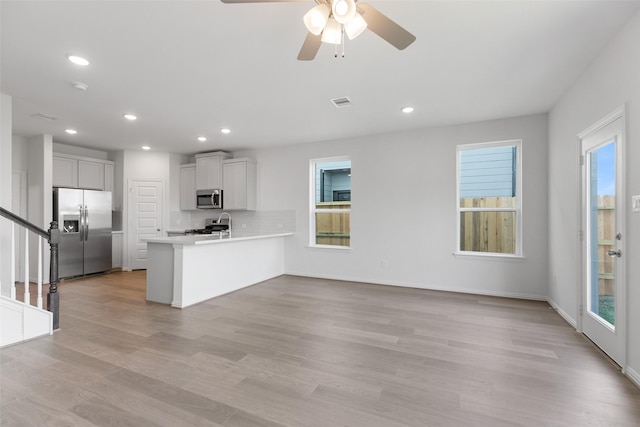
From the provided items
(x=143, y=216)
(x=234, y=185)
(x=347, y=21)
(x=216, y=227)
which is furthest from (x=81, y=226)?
(x=347, y=21)

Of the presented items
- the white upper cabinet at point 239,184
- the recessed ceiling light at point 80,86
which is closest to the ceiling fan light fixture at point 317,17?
the recessed ceiling light at point 80,86

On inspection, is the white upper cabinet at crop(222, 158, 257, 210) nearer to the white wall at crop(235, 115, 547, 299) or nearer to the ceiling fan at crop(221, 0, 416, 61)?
the white wall at crop(235, 115, 547, 299)

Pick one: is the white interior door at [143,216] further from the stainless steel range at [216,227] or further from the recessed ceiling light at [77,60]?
the recessed ceiling light at [77,60]

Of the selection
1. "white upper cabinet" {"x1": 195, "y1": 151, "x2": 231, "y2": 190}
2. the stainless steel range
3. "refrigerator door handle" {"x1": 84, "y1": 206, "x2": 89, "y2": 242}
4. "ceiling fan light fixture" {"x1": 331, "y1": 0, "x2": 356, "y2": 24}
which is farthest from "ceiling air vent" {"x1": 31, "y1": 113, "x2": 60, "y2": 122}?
"ceiling fan light fixture" {"x1": 331, "y1": 0, "x2": 356, "y2": 24}

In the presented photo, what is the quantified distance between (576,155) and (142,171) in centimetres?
764

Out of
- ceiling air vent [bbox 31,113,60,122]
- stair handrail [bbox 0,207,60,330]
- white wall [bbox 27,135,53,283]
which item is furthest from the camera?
white wall [bbox 27,135,53,283]

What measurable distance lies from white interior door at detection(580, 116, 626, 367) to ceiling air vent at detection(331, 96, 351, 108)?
253 cm

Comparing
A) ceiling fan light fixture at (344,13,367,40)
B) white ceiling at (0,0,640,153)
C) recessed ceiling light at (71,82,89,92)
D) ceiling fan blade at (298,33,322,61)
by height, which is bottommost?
ceiling fan light fixture at (344,13,367,40)

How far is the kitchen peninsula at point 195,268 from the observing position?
12.8 ft

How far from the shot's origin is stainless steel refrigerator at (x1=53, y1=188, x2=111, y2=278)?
544cm

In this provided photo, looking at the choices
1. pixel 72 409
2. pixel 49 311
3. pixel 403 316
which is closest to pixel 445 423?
pixel 403 316

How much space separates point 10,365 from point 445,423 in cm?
330

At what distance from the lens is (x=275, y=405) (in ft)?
6.30

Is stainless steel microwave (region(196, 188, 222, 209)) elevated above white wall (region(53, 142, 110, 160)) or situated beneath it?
situated beneath
